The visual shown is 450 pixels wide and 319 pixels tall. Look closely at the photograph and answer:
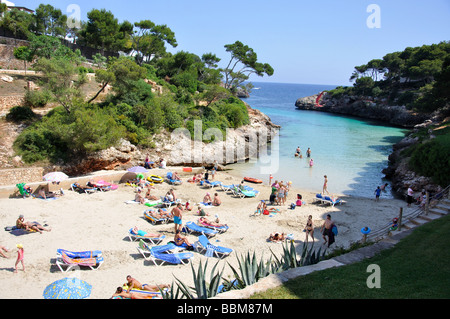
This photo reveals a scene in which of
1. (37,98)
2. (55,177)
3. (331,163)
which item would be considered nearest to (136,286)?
(55,177)

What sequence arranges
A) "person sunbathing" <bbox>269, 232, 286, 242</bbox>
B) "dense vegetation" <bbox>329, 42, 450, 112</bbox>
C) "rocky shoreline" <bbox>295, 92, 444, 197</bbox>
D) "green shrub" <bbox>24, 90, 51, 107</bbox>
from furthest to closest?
"dense vegetation" <bbox>329, 42, 450, 112</bbox>
"green shrub" <bbox>24, 90, 51, 107</bbox>
"rocky shoreline" <bbox>295, 92, 444, 197</bbox>
"person sunbathing" <bbox>269, 232, 286, 242</bbox>

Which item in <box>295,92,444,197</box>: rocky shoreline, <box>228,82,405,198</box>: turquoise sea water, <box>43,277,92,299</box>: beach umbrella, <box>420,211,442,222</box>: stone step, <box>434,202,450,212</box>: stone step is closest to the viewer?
<box>43,277,92,299</box>: beach umbrella

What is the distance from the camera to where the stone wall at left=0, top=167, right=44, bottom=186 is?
56.4 feet

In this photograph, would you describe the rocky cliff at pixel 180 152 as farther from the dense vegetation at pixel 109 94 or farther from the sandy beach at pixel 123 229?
the sandy beach at pixel 123 229

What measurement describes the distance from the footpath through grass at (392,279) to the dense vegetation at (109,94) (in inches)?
675

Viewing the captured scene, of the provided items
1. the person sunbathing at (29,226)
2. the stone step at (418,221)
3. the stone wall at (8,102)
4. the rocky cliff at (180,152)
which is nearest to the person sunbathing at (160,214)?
the person sunbathing at (29,226)

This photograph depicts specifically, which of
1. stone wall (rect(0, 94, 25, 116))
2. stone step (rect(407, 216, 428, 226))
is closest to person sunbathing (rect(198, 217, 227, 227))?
stone step (rect(407, 216, 428, 226))

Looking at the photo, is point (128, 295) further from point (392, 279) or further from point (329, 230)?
point (329, 230)

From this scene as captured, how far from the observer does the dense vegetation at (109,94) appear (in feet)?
66.4

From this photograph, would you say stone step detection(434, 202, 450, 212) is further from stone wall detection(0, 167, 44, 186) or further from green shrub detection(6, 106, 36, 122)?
green shrub detection(6, 106, 36, 122)

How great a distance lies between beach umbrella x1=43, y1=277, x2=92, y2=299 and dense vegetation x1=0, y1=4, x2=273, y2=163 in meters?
13.8
